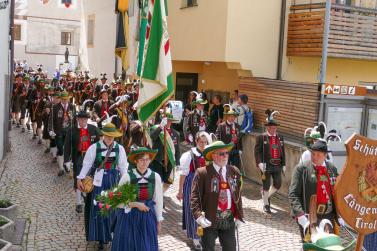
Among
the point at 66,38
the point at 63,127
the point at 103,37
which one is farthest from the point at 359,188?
the point at 66,38

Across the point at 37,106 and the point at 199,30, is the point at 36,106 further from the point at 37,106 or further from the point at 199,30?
the point at 199,30

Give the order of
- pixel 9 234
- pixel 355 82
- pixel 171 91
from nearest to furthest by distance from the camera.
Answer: pixel 9 234 < pixel 171 91 < pixel 355 82

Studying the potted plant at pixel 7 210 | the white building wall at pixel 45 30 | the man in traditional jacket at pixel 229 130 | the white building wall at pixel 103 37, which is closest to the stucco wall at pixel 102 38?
the white building wall at pixel 103 37

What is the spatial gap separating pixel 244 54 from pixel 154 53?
317 inches

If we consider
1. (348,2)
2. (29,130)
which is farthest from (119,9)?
(29,130)

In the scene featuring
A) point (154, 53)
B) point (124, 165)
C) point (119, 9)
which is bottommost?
point (124, 165)

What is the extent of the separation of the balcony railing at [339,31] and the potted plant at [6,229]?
1019 centimetres

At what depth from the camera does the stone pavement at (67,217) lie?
8.30m

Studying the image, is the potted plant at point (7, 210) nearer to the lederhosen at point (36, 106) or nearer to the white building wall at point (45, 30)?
the lederhosen at point (36, 106)

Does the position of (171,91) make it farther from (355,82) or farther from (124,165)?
(355,82)

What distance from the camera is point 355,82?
1694 cm

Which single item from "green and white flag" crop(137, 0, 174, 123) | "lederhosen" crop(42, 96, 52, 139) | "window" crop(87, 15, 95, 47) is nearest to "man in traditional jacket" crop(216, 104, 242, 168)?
"green and white flag" crop(137, 0, 174, 123)

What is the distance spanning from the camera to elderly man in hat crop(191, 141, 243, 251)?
20.4 feet

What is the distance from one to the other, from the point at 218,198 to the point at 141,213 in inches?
38.8
